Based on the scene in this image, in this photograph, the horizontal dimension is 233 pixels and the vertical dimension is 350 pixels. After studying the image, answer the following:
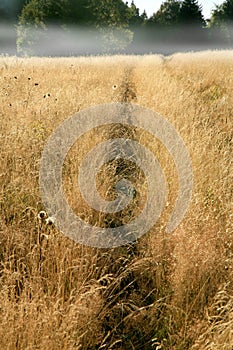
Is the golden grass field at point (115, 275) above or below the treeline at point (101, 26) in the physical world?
below

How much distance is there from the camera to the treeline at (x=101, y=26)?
3145cm

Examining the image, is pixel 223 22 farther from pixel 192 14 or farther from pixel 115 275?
pixel 115 275

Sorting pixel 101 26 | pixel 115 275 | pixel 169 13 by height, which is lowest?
pixel 115 275

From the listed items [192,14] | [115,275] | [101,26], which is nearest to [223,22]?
[192,14]

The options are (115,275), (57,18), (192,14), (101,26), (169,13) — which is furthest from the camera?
(169,13)

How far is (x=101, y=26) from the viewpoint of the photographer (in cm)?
3347

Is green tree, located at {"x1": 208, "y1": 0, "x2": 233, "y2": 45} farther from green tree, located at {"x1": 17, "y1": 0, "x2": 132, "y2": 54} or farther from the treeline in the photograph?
green tree, located at {"x1": 17, "y1": 0, "x2": 132, "y2": 54}

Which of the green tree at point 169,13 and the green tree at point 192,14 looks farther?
the green tree at point 169,13

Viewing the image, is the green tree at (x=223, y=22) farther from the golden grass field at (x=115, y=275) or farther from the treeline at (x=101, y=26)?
the golden grass field at (x=115, y=275)

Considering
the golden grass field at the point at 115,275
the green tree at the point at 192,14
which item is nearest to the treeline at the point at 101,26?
the green tree at the point at 192,14

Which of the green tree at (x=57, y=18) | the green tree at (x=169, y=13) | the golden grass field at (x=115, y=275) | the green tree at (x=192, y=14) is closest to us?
the golden grass field at (x=115, y=275)

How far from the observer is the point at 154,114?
4621 millimetres

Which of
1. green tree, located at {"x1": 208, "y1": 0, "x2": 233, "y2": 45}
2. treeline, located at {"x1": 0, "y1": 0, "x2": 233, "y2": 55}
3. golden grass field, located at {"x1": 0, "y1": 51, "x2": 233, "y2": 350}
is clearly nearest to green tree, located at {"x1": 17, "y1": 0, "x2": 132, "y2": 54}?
treeline, located at {"x1": 0, "y1": 0, "x2": 233, "y2": 55}

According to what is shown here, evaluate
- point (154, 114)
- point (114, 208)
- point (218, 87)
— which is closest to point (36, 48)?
point (218, 87)
